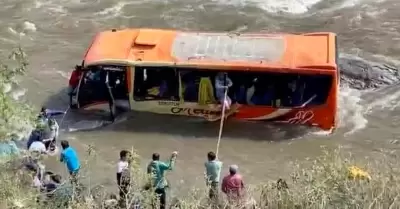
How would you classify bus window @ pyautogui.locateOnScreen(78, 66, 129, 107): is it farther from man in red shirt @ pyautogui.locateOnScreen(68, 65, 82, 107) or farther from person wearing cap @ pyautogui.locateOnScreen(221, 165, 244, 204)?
person wearing cap @ pyautogui.locateOnScreen(221, 165, 244, 204)

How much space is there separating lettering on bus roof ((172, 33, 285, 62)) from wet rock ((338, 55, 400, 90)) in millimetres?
2687

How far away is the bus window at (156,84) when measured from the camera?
53.0 ft

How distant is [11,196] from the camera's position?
33.9ft

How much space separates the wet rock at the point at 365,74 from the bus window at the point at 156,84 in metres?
4.08

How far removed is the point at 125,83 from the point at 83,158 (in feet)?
5.51

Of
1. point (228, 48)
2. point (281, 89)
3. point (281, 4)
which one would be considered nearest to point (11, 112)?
point (228, 48)

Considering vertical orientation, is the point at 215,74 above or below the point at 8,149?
above

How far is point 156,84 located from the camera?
16.4m

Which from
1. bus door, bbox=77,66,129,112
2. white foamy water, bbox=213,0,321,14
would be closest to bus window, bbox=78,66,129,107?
bus door, bbox=77,66,129,112

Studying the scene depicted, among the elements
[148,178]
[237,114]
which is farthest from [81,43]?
[148,178]

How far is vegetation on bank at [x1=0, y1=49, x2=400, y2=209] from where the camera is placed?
10219 millimetres

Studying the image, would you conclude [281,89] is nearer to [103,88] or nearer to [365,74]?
[365,74]

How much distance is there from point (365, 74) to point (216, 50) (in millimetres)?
4065

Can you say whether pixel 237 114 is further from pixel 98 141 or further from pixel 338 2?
pixel 338 2
